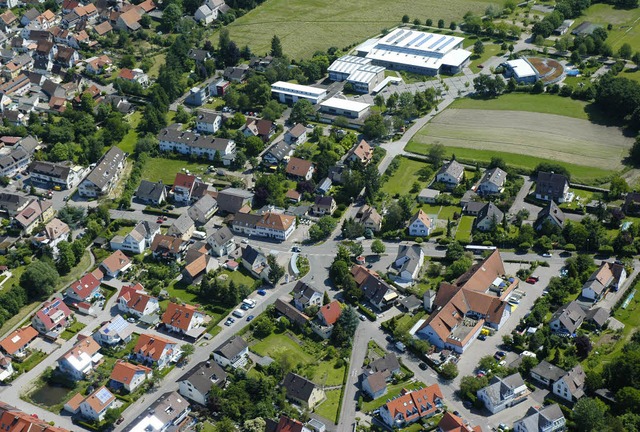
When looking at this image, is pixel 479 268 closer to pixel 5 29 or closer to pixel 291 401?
pixel 291 401

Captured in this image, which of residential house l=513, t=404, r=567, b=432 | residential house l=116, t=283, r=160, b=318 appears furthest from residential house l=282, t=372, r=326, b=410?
residential house l=116, t=283, r=160, b=318

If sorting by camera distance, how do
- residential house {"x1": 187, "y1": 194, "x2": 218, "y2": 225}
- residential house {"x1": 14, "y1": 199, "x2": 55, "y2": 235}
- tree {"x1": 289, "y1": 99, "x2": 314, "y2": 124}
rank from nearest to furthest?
1. residential house {"x1": 14, "y1": 199, "x2": 55, "y2": 235}
2. residential house {"x1": 187, "y1": 194, "x2": 218, "y2": 225}
3. tree {"x1": 289, "y1": 99, "x2": 314, "y2": 124}

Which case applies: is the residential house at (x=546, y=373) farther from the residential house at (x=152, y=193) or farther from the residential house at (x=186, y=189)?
the residential house at (x=152, y=193)

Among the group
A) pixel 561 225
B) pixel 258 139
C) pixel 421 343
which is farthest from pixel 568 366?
pixel 258 139

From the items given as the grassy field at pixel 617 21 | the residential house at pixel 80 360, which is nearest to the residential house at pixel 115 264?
the residential house at pixel 80 360

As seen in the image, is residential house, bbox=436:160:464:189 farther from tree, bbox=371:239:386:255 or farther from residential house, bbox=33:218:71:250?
residential house, bbox=33:218:71:250
